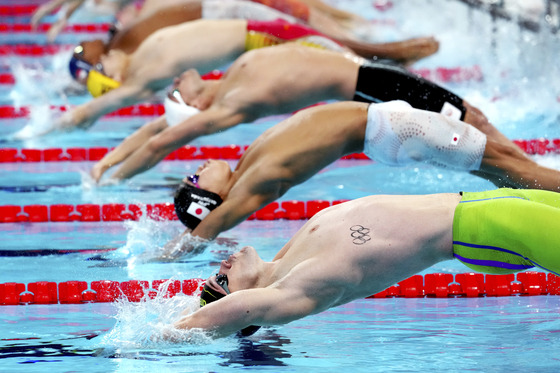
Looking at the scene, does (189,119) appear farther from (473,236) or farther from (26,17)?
(26,17)

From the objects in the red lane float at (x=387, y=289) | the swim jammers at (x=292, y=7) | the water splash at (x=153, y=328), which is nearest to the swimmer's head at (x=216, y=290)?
the water splash at (x=153, y=328)

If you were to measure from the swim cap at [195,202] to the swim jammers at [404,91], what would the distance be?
98cm

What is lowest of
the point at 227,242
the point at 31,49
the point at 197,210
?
the point at 227,242

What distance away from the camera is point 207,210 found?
13.4 feet

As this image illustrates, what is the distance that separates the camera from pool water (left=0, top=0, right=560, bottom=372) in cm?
308

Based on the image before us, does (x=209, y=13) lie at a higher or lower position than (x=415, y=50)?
higher

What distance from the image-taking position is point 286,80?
4.59m

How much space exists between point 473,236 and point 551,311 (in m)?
0.84

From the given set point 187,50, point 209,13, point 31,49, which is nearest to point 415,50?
point 209,13

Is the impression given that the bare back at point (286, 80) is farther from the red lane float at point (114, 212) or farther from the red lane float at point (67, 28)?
the red lane float at point (67, 28)

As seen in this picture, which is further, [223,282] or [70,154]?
[70,154]

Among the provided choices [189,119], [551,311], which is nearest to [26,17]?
[189,119]

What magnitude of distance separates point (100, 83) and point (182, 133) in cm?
165

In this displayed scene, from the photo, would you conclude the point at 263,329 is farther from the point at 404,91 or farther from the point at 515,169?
the point at 404,91
